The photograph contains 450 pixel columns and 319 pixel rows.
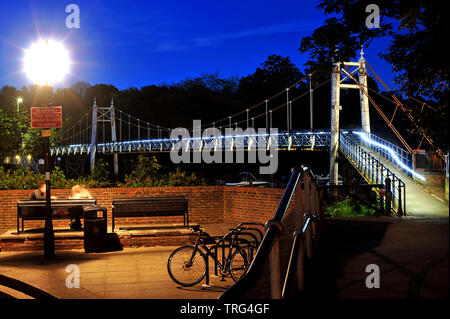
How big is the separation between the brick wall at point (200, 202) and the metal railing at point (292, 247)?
30.2ft

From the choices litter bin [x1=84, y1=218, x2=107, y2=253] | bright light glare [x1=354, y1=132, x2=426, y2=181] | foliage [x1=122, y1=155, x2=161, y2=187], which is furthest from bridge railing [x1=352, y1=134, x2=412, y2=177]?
foliage [x1=122, y1=155, x2=161, y2=187]

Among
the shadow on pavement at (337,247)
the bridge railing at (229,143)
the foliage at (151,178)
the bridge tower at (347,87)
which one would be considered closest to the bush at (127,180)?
the foliage at (151,178)

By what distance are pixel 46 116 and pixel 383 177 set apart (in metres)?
9.34

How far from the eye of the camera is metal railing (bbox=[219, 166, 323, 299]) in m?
2.67

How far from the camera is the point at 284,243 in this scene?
16.3 feet

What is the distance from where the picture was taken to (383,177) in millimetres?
2723

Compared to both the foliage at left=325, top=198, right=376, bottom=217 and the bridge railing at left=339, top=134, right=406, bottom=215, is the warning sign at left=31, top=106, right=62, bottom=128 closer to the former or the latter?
the foliage at left=325, top=198, right=376, bottom=217

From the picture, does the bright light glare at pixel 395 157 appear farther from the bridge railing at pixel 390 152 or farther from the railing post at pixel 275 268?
the railing post at pixel 275 268

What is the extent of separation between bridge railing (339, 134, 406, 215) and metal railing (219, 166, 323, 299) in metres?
0.52

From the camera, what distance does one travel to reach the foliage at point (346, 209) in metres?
3.82

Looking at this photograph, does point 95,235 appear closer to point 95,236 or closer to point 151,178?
point 95,236

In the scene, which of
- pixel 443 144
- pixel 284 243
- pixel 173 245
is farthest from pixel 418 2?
pixel 173 245

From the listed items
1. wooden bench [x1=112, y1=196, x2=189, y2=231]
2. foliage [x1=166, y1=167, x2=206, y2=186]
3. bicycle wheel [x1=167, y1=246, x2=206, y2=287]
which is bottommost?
bicycle wheel [x1=167, y1=246, x2=206, y2=287]
